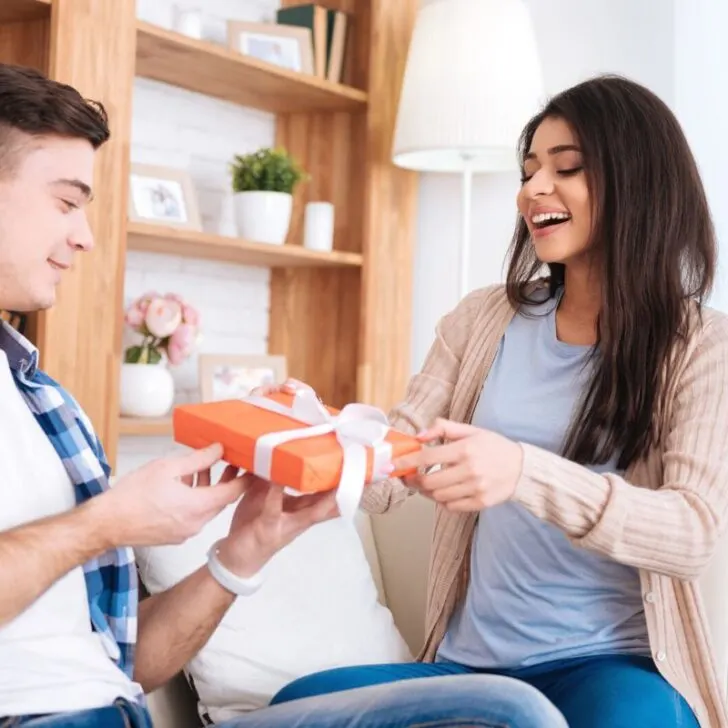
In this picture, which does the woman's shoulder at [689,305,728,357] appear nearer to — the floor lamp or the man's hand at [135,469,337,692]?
the man's hand at [135,469,337,692]

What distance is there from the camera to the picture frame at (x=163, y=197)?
9.37 ft

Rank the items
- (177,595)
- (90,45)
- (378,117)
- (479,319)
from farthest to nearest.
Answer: (378,117) → (90,45) → (479,319) → (177,595)

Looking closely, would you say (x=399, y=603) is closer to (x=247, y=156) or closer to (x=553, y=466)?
(x=553, y=466)

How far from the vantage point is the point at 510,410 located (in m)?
1.71

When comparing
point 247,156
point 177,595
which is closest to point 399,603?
point 177,595

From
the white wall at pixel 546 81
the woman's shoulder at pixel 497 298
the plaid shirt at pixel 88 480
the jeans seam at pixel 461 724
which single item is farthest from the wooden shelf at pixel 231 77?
the jeans seam at pixel 461 724

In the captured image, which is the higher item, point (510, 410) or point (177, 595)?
point (510, 410)

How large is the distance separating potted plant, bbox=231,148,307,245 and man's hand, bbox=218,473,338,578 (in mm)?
1744

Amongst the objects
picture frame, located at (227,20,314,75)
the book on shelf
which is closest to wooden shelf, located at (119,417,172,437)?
picture frame, located at (227,20,314,75)

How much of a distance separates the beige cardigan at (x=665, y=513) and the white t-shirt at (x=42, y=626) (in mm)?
541

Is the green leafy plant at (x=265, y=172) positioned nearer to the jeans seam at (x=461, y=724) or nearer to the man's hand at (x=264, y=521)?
the man's hand at (x=264, y=521)

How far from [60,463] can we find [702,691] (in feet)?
3.02

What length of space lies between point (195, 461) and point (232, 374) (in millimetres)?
1890

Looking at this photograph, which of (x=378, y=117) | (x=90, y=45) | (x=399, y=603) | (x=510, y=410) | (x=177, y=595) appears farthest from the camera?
(x=378, y=117)
